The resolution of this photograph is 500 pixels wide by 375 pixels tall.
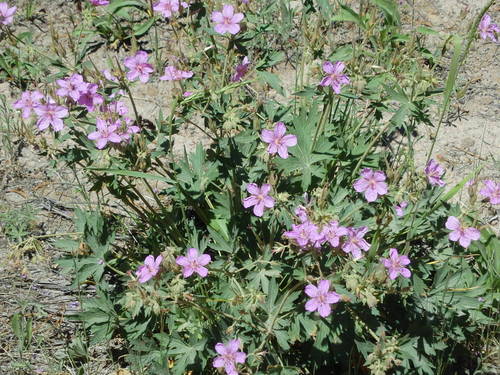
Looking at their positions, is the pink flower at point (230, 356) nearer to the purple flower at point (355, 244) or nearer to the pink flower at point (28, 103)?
the purple flower at point (355, 244)

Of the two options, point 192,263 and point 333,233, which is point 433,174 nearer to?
point 333,233

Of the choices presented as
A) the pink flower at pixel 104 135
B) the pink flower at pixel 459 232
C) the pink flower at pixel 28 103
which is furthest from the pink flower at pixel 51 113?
the pink flower at pixel 459 232

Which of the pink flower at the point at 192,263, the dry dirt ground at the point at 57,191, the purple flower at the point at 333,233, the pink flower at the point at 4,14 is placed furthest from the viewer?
the dry dirt ground at the point at 57,191

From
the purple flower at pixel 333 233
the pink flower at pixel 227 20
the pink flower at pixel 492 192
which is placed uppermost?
the pink flower at pixel 227 20

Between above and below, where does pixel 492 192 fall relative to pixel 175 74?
below

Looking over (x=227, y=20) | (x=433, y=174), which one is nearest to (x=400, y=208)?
(x=433, y=174)

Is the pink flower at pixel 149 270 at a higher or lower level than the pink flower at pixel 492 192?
lower

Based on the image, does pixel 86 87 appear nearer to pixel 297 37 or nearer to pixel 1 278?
pixel 1 278

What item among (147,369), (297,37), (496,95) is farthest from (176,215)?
(496,95)
